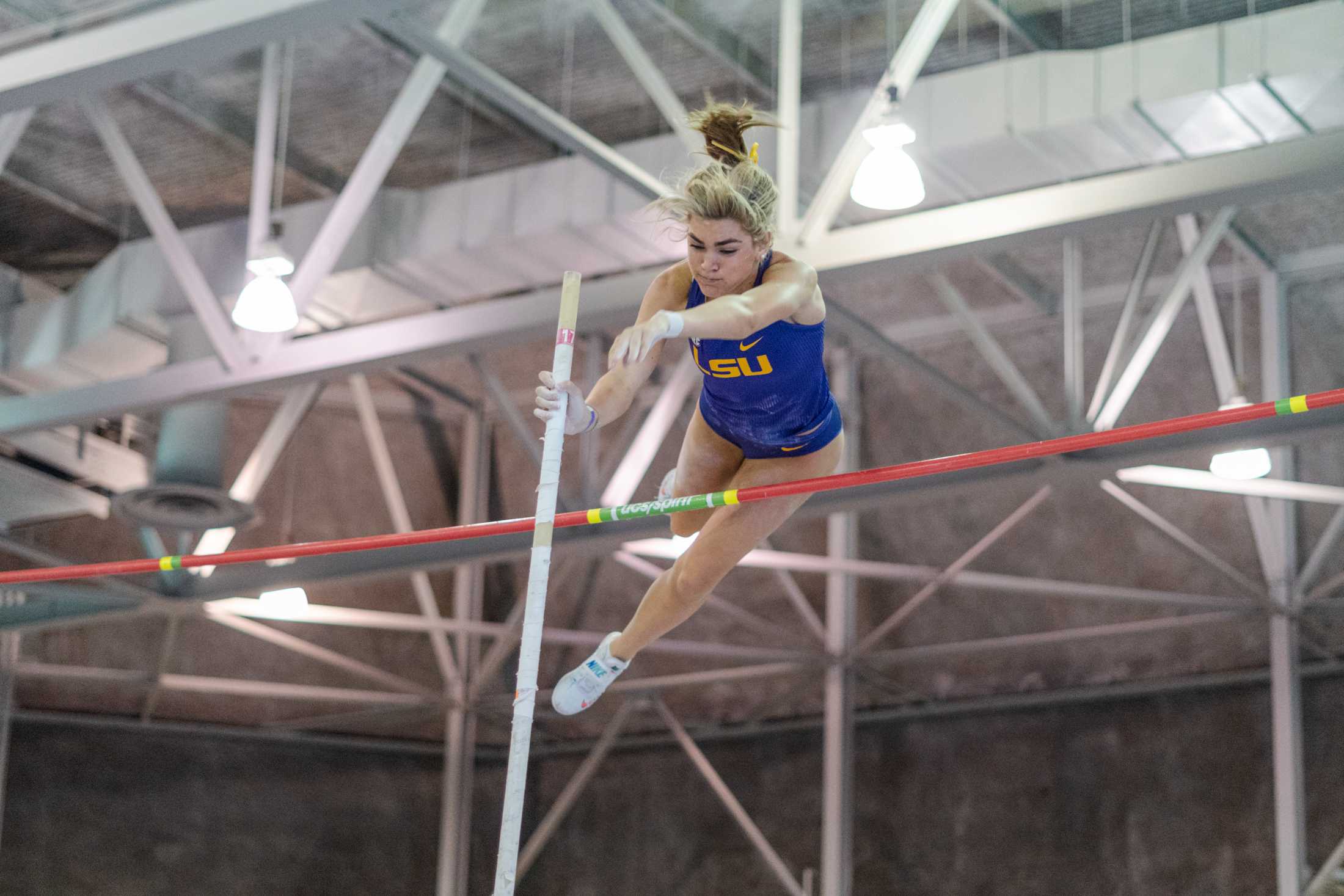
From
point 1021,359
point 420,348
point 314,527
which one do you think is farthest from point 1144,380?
point 314,527

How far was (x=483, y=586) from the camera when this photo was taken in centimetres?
1859

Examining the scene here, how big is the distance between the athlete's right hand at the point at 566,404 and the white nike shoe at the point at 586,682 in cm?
88

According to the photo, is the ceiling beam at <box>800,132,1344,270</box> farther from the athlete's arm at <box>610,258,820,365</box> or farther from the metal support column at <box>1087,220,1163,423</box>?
the athlete's arm at <box>610,258,820,365</box>

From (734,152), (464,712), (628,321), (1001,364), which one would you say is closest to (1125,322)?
(1001,364)

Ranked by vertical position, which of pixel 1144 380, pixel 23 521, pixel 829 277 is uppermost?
pixel 1144 380

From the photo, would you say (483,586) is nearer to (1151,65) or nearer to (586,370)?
(586,370)

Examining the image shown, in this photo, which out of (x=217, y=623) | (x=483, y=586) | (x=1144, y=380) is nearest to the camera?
(x=1144, y=380)

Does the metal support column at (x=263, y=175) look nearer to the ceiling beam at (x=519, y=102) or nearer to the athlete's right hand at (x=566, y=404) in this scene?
the ceiling beam at (x=519, y=102)

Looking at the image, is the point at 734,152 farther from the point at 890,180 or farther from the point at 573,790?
the point at 573,790

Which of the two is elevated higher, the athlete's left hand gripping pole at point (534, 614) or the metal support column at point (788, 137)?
the metal support column at point (788, 137)

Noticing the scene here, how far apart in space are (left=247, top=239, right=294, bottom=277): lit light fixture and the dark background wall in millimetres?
8422

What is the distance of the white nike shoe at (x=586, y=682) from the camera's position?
5.72 meters

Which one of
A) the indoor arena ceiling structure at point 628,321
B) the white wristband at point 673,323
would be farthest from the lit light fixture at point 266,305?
the white wristband at point 673,323

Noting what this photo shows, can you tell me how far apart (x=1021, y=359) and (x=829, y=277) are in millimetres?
6943
